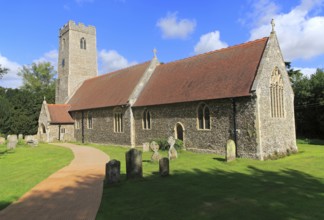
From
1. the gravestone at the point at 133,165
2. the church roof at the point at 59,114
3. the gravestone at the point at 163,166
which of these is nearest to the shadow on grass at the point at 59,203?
the gravestone at the point at 133,165

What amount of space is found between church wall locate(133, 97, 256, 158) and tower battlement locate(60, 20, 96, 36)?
21273mm

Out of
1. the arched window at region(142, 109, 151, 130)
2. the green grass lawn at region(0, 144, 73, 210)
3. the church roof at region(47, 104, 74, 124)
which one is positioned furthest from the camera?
the church roof at region(47, 104, 74, 124)

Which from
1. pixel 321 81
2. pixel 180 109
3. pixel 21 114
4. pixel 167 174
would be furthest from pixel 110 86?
pixel 321 81

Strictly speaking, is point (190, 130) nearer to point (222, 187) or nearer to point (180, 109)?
point (180, 109)

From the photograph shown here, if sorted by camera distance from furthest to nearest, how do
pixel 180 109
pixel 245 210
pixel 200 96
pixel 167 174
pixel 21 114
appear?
pixel 21 114 → pixel 180 109 → pixel 200 96 → pixel 167 174 → pixel 245 210

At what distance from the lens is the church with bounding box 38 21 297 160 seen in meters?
17.1

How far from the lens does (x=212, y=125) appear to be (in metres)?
18.5

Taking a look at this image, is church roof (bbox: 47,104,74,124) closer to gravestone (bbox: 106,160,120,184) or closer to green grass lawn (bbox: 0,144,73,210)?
green grass lawn (bbox: 0,144,73,210)

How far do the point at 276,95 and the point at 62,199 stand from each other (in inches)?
587

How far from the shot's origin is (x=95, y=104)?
29.0 meters

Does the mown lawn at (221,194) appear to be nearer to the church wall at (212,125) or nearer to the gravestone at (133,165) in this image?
the gravestone at (133,165)

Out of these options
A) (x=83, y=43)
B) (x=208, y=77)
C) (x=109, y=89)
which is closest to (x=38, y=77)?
(x=83, y=43)

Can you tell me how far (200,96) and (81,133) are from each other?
17157 millimetres

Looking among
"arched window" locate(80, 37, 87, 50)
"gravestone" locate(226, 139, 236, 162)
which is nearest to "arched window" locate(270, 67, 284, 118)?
"gravestone" locate(226, 139, 236, 162)
